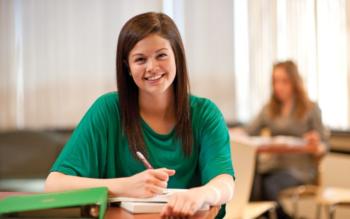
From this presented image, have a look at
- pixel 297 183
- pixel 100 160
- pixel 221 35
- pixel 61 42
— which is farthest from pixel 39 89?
pixel 100 160

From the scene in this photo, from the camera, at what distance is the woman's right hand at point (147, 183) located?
1.54 metres

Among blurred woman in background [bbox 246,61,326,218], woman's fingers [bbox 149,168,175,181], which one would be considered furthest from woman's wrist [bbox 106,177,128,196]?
blurred woman in background [bbox 246,61,326,218]

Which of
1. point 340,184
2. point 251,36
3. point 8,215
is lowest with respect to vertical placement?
point 340,184

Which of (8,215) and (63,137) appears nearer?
(8,215)

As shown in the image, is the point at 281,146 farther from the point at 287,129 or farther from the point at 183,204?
the point at 183,204

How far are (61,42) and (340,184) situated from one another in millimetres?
2500

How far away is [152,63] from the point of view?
5.96 feet

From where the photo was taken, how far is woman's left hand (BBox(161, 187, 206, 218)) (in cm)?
146

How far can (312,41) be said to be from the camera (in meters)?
5.23

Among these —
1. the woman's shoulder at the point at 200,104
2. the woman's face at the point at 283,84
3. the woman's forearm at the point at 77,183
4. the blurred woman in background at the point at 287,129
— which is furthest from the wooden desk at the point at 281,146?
the woman's forearm at the point at 77,183

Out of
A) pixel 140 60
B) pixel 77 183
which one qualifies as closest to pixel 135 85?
pixel 140 60

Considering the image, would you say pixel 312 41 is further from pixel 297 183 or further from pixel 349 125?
pixel 297 183

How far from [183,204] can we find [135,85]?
0.58m

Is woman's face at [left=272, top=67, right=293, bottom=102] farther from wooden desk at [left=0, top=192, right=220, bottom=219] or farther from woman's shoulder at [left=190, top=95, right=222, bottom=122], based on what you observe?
wooden desk at [left=0, top=192, right=220, bottom=219]
